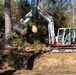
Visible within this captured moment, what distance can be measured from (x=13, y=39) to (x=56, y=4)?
2223cm

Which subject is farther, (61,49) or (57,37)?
(57,37)

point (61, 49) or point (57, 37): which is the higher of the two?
point (57, 37)

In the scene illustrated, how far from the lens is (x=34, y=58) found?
2042 cm

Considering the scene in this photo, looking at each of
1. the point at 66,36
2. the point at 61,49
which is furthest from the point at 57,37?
the point at 61,49

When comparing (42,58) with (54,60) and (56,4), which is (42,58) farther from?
(56,4)

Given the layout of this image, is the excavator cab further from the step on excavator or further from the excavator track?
Answer: the excavator track

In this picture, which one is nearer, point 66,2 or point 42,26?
point 42,26

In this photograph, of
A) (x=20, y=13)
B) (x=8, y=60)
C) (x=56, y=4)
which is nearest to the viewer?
(x=8, y=60)

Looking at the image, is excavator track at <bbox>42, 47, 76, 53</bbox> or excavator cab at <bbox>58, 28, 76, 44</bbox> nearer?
excavator track at <bbox>42, 47, 76, 53</bbox>

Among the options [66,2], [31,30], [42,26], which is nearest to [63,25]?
[42,26]

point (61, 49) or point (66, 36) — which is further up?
point (66, 36)

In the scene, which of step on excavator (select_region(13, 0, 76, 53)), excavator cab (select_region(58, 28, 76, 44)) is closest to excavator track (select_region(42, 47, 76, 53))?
step on excavator (select_region(13, 0, 76, 53))

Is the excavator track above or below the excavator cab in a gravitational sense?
below

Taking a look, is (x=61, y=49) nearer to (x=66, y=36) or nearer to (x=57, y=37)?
(x=57, y=37)
